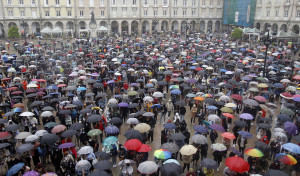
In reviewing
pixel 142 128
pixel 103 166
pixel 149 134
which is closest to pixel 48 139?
pixel 103 166

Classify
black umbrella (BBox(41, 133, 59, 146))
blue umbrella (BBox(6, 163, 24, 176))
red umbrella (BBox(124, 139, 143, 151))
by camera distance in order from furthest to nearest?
black umbrella (BBox(41, 133, 59, 146)) → red umbrella (BBox(124, 139, 143, 151)) → blue umbrella (BBox(6, 163, 24, 176))

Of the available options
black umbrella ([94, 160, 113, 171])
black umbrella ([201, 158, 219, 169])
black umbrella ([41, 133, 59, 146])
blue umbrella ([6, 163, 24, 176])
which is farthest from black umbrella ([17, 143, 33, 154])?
black umbrella ([201, 158, 219, 169])

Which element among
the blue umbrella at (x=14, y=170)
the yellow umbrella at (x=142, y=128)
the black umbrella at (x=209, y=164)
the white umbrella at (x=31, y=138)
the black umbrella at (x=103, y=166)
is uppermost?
the yellow umbrella at (x=142, y=128)

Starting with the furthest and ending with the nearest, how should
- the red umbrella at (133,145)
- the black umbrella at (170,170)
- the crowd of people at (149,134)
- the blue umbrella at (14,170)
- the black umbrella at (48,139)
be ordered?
the black umbrella at (48,139), the red umbrella at (133,145), the crowd of people at (149,134), the blue umbrella at (14,170), the black umbrella at (170,170)

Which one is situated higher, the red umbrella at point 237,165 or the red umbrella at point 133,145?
the red umbrella at point 133,145

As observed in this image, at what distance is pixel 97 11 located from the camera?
182 ft

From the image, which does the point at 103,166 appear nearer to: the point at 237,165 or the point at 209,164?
the point at 209,164

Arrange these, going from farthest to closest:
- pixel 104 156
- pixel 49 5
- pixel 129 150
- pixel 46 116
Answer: pixel 49 5
pixel 46 116
pixel 129 150
pixel 104 156

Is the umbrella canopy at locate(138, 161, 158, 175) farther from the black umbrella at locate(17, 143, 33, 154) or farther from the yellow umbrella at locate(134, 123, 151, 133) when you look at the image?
the black umbrella at locate(17, 143, 33, 154)

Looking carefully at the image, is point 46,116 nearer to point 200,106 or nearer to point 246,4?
point 200,106

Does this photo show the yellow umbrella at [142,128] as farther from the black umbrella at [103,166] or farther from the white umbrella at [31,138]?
the white umbrella at [31,138]

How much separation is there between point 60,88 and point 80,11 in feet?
139

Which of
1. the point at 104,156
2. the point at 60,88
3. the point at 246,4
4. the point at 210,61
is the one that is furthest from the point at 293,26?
the point at 104,156

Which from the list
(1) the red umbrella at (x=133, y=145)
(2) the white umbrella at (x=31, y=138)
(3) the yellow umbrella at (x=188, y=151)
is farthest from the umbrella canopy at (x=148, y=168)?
(2) the white umbrella at (x=31, y=138)
